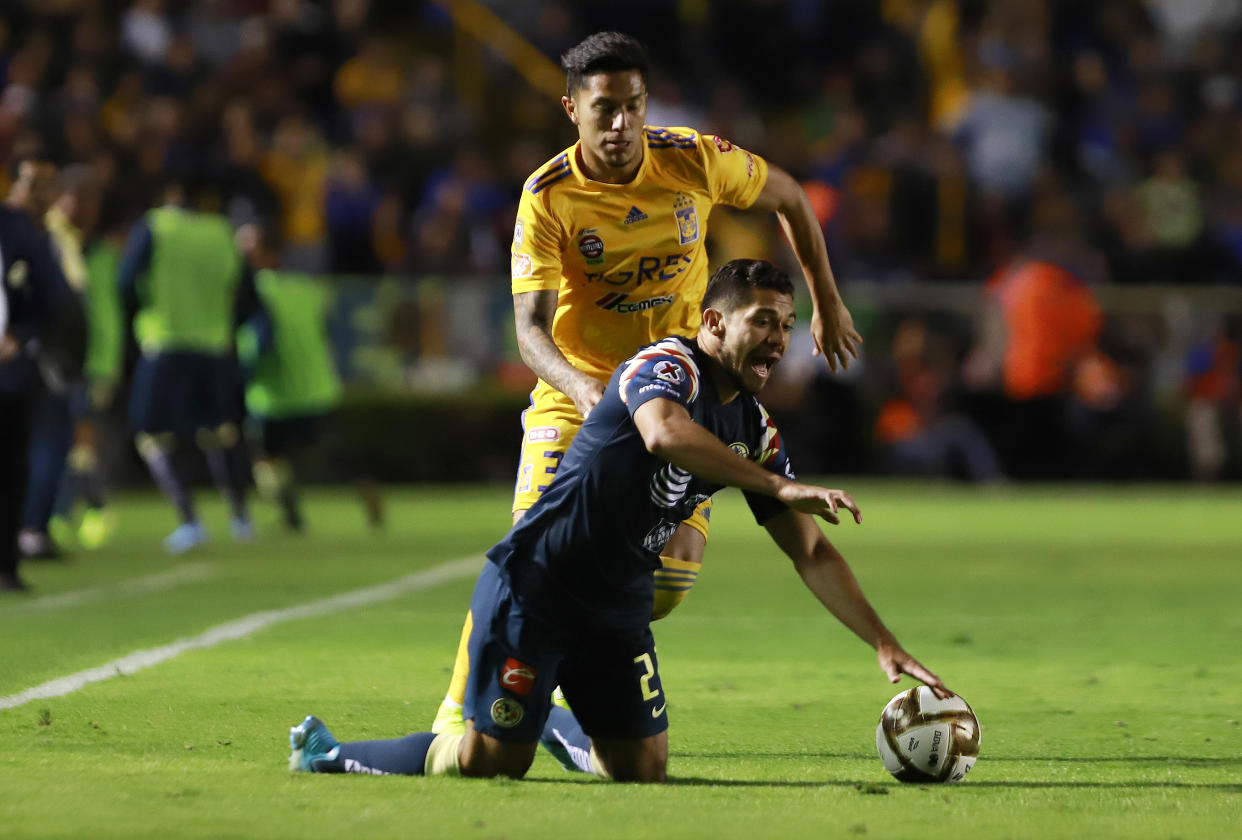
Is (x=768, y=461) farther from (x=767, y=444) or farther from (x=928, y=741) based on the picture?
(x=928, y=741)

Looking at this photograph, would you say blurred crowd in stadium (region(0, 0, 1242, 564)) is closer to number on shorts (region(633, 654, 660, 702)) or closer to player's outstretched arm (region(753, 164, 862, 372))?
player's outstretched arm (region(753, 164, 862, 372))

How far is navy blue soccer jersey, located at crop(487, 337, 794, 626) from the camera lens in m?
5.19

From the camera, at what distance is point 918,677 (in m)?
5.05

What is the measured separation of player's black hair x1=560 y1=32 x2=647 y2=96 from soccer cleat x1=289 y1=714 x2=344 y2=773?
2.12 m

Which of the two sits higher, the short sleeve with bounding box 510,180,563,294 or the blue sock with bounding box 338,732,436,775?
the short sleeve with bounding box 510,180,563,294

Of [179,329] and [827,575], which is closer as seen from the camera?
[827,575]

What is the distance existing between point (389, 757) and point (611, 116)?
2.07 m

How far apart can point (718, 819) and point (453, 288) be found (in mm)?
16372

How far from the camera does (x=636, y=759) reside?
5328 mm

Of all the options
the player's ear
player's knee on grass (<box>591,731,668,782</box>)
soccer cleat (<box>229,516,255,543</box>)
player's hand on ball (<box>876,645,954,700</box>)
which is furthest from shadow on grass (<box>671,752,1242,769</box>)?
soccer cleat (<box>229,516,255,543</box>)

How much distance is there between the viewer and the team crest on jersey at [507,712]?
17.1ft

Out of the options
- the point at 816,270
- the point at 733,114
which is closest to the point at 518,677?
the point at 816,270

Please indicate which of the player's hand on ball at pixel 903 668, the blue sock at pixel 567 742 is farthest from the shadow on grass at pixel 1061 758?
the player's hand on ball at pixel 903 668

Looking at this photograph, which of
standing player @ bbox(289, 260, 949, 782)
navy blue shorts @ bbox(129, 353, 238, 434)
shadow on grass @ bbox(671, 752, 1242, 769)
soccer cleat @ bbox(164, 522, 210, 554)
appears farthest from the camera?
navy blue shorts @ bbox(129, 353, 238, 434)
